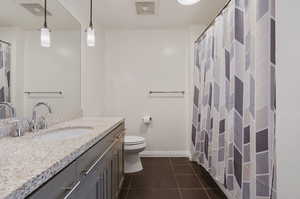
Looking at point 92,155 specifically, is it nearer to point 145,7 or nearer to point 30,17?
point 30,17

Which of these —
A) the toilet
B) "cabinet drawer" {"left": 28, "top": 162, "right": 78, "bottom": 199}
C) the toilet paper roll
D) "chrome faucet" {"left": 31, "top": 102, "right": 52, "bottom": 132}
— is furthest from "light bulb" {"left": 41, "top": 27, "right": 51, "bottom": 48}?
the toilet paper roll

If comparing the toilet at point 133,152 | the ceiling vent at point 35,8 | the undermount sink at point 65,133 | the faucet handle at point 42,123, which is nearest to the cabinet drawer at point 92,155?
the undermount sink at point 65,133

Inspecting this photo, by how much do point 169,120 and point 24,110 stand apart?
88.8 inches

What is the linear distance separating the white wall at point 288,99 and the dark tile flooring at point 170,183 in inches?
48.3

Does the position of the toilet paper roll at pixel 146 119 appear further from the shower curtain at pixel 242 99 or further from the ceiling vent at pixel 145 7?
the ceiling vent at pixel 145 7

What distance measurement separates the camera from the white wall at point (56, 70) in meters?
1.47

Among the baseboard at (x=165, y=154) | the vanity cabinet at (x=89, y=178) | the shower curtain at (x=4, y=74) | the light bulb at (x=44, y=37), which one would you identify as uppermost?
the light bulb at (x=44, y=37)

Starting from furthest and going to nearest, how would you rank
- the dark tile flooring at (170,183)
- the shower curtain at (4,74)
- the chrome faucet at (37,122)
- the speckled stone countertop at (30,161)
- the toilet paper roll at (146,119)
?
the toilet paper roll at (146,119) → the dark tile flooring at (170,183) → the chrome faucet at (37,122) → the shower curtain at (4,74) → the speckled stone countertop at (30,161)

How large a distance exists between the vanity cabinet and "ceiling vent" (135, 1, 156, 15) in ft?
5.64

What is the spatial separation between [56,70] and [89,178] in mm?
1211

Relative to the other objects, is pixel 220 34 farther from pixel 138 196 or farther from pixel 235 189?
pixel 138 196

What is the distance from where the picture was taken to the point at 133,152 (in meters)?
2.39

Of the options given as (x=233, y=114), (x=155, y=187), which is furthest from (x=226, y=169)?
(x=155, y=187)

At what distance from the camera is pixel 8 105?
128 centimetres
